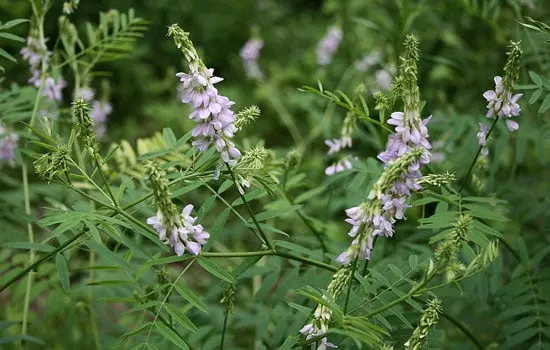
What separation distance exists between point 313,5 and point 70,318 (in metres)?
4.75

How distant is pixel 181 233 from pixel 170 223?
0.04 m

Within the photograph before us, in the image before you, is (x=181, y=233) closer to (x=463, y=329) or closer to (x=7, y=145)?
(x=463, y=329)

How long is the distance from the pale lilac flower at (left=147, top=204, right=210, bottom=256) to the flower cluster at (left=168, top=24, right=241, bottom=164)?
6.3 inches

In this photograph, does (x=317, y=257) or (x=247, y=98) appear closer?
(x=317, y=257)

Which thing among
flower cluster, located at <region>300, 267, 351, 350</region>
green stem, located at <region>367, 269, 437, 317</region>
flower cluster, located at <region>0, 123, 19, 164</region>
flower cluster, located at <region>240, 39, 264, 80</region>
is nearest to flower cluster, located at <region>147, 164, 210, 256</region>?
flower cluster, located at <region>300, 267, 351, 350</region>

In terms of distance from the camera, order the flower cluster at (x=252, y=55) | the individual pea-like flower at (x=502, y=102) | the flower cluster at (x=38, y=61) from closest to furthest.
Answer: the individual pea-like flower at (x=502, y=102)
the flower cluster at (x=38, y=61)
the flower cluster at (x=252, y=55)

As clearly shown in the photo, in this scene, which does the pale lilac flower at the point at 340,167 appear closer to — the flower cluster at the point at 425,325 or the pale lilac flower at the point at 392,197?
the pale lilac flower at the point at 392,197

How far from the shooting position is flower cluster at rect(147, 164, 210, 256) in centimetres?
140

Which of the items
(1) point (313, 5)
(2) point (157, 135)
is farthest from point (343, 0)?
(2) point (157, 135)

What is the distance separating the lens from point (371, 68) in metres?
4.11

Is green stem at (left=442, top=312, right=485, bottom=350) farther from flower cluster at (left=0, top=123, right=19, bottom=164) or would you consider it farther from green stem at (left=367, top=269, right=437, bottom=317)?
flower cluster at (left=0, top=123, right=19, bottom=164)

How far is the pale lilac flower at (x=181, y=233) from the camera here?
4.82 ft

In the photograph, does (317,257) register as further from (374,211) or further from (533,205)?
(533,205)

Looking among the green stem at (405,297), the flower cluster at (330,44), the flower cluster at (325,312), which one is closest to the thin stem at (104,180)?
the flower cluster at (325,312)
